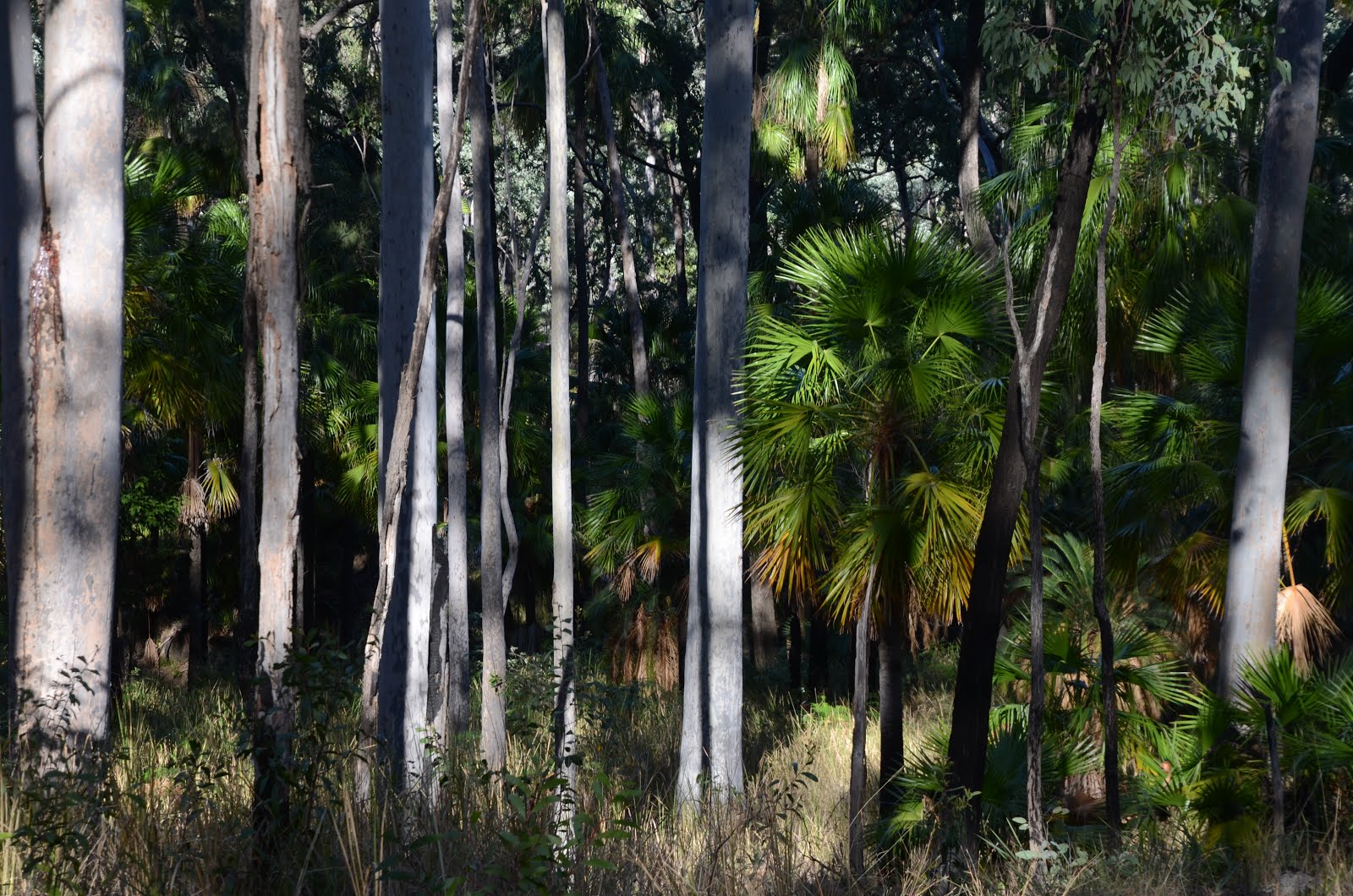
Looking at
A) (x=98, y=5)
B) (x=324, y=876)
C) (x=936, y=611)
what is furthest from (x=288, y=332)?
(x=936, y=611)

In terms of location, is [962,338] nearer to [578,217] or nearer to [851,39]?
[851,39]

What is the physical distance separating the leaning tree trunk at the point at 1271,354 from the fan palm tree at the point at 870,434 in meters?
2.54

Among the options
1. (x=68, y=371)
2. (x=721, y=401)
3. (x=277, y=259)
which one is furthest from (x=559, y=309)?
(x=68, y=371)

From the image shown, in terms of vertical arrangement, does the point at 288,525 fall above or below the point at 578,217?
below

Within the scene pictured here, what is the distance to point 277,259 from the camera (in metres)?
6.35

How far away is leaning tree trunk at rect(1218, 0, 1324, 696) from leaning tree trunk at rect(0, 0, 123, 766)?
8326 mm

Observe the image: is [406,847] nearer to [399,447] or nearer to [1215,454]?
[399,447]

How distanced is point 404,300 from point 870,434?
352cm

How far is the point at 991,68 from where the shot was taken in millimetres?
8250

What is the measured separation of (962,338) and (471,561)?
1841cm

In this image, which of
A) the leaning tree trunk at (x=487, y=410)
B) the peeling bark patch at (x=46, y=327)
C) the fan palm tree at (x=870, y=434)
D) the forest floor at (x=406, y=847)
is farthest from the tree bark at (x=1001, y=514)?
the leaning tree trunk at (x=487, y=410)

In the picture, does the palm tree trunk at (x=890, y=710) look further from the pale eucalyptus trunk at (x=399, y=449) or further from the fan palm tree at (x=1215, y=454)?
the pale eucalyptus trunk at (x=399, y=449)

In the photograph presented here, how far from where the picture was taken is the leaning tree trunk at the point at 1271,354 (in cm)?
946

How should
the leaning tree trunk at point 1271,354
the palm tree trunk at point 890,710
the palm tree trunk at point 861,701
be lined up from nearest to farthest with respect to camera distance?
the palm tree trunk at point 861,701
the palm tree trunk at point 890,710
the leaning tree trunk at point 1271,354
